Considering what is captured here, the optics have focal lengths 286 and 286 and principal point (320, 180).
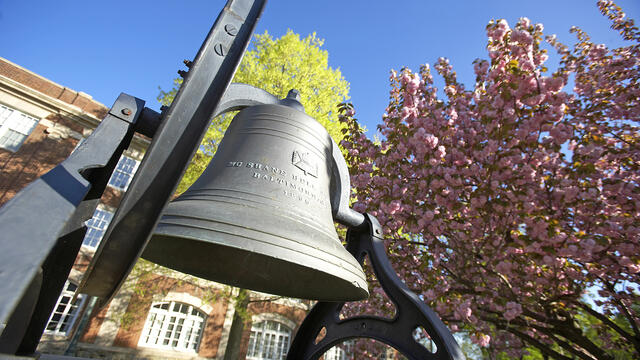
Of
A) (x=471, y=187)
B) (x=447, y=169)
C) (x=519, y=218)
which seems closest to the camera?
(x=519, y=218)

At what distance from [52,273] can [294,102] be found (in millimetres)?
1819

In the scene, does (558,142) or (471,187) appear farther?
(471,187)

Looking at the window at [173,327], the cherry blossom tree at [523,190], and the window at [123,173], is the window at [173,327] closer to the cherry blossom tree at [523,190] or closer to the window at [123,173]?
the window at [123,173]

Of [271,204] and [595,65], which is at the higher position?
[595,65]

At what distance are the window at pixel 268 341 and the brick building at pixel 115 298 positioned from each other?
0.04 metres

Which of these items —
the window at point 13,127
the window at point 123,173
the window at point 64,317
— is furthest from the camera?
the window at point 123,173

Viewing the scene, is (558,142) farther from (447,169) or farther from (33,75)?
(33,75)

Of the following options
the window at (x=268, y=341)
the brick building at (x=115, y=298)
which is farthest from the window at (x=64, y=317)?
the window at (x=268, y=341)

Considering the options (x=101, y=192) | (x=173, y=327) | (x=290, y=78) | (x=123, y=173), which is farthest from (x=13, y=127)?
(x=101, y=192)

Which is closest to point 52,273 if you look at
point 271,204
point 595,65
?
point 271,204

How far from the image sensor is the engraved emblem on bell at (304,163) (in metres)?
1.98

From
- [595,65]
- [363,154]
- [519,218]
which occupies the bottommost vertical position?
[519,218]

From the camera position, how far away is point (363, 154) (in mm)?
5805

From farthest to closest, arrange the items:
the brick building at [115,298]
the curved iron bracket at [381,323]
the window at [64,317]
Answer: the window at [64,317] → the brick building at [115,298] → the curved iron bracket at [381,323]
